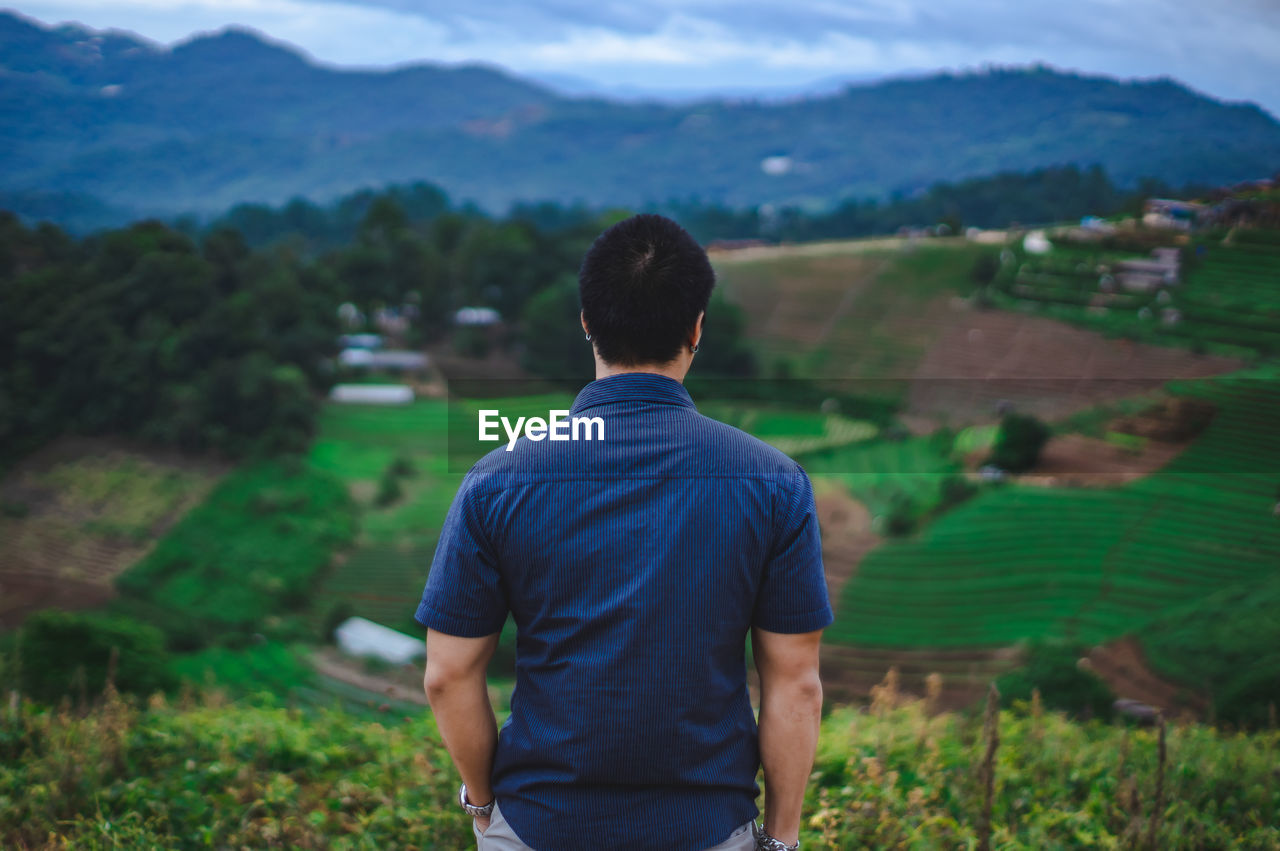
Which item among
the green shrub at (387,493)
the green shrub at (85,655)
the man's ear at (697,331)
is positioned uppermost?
the man's ear at (697,331)

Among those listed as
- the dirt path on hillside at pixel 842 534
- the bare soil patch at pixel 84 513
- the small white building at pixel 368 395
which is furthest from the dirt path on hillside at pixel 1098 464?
the bare soil patch at pixel 84 513

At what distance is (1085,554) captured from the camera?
16.6m

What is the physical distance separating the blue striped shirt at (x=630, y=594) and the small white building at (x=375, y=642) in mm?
15756

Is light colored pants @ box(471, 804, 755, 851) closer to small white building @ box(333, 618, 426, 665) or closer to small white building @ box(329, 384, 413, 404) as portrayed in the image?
small white building @ box(333, 618, 426, 665)

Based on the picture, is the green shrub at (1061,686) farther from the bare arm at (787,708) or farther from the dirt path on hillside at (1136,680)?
the bare arm at (787,708)

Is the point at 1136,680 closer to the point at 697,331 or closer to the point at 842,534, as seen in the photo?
the point at 842,534

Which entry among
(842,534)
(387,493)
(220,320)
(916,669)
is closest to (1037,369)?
(842,534)

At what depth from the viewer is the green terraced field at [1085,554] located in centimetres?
1492

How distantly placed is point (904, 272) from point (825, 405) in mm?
11164

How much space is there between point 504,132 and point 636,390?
→ 309ft

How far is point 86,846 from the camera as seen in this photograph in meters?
1.86

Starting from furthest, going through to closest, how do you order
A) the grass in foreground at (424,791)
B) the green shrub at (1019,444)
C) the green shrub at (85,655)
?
the green shrub at (1019,444)
the green shrub at (85,655)
the grass in foreground at (424,791)

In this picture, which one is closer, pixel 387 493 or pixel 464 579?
pixel 464 579

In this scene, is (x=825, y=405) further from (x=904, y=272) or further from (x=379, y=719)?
(x=379, y=719)
